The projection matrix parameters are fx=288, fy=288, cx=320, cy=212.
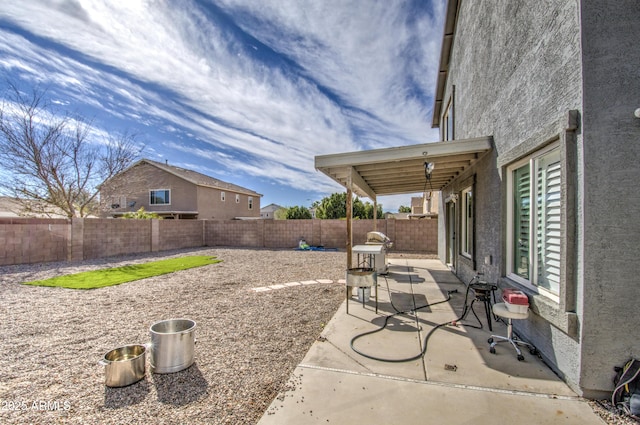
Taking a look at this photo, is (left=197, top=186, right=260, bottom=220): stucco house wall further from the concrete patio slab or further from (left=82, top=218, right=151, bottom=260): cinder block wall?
the concrete patio slab

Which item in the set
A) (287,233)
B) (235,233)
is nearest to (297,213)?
(235,233)

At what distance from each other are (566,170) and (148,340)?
5.26 meters

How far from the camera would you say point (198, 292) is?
6.57m

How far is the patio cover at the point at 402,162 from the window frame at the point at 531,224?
954mm

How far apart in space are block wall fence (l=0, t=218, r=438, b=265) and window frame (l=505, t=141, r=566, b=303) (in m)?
10.2

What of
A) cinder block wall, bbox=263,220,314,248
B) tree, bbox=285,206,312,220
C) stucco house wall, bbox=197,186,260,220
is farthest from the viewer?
tree, bbox=285,206,312,220

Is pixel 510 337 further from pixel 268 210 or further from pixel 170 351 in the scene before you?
pixel 268 210

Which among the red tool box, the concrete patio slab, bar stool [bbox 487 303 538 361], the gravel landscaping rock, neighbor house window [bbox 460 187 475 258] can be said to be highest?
neighbor house window [bbox 460 187 475 258]

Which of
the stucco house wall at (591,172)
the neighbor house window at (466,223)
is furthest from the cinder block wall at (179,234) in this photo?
the stucco house wall at (591,172)

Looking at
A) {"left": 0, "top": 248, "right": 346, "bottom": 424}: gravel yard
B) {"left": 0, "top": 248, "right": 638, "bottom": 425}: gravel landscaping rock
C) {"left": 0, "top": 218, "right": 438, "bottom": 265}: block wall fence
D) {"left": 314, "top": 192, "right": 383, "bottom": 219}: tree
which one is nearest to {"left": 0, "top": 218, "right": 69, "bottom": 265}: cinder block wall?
{"left": 0, "top": 218, "right": 438, "bottom": 265}: block wall fence

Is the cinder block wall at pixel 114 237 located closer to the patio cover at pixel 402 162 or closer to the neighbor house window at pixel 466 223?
the patio cover at pixel 402 162

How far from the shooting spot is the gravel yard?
2.45m

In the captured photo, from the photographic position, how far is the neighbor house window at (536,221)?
313 centimetres

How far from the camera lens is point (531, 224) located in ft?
11.9
